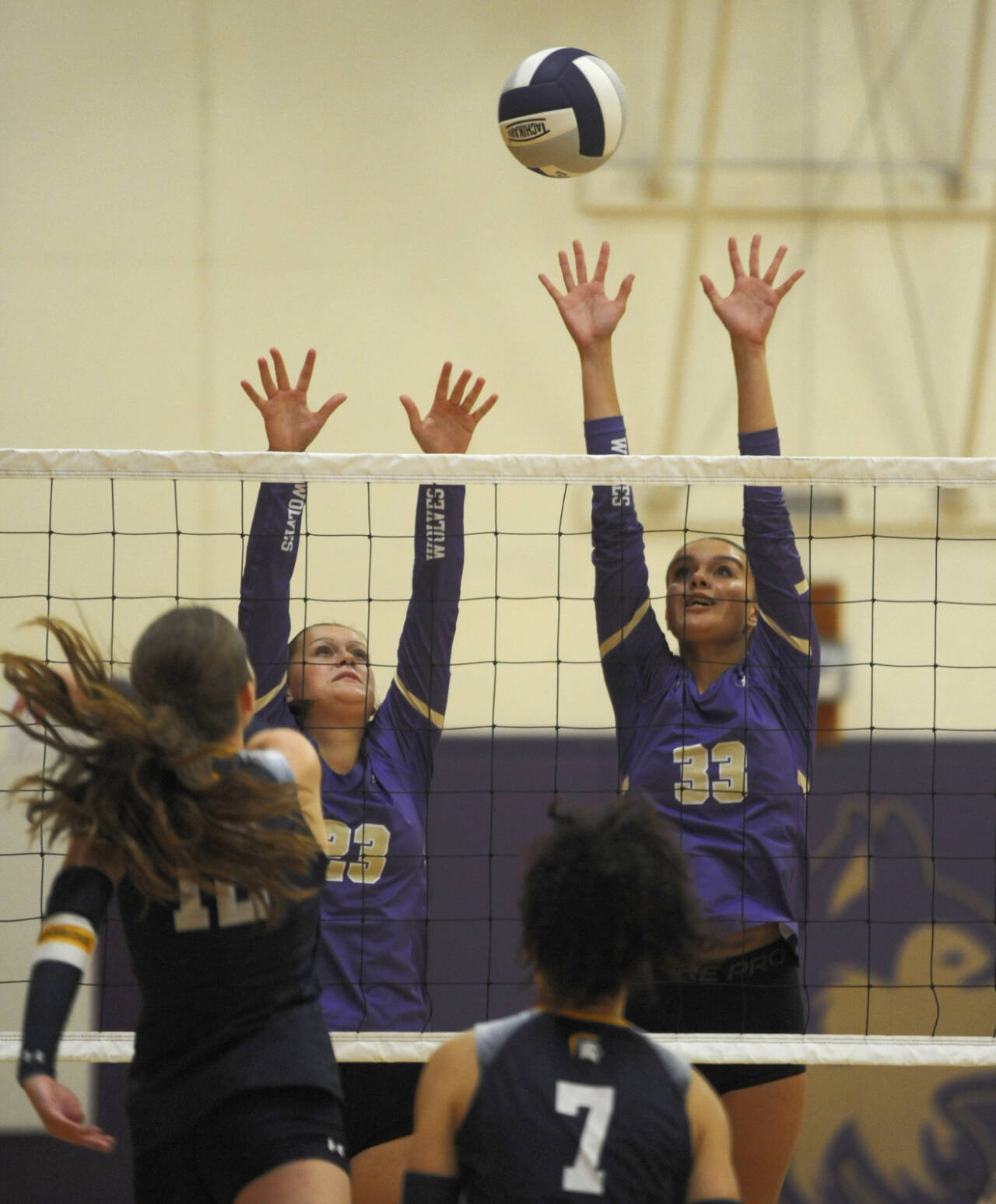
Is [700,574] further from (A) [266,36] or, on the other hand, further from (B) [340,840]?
(A) [266,36]

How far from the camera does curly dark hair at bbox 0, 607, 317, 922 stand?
1837 mm

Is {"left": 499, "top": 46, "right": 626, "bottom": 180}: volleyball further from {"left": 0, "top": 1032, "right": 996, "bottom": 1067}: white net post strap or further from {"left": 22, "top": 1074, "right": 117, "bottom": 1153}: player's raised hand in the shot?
{"left": 22, "top": 1074, "right": 117, "bottom": 1153}: player's raised hand

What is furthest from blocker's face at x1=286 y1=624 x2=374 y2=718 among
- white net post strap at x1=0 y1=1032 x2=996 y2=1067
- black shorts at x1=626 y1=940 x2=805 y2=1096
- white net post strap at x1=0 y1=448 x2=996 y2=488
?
black shorts at x1=626 y1=940 x2=805 y2=1096

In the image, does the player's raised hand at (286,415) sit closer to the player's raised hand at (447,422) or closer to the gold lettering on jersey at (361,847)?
the player's raised hand at (447,422)

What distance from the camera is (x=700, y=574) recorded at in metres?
3.25

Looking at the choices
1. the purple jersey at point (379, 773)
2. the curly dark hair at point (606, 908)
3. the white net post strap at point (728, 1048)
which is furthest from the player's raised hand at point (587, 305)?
the curly dark hair at point (606, 908)

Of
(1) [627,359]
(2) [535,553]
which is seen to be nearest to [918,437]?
(1) [627,359]

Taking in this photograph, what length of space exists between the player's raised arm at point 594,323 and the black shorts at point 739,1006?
4.35ft

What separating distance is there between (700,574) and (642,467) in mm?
343

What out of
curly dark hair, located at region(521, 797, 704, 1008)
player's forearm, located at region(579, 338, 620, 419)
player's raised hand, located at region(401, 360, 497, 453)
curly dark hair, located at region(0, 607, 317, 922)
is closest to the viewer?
curly dark hair, located at region(521, 797, 704, 1008)

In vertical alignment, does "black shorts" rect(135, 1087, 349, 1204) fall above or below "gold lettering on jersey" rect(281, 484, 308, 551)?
below

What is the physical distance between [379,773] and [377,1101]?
0.72 metres

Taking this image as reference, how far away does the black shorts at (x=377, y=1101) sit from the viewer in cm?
303

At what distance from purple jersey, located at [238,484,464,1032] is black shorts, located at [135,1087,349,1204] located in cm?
A: 114
